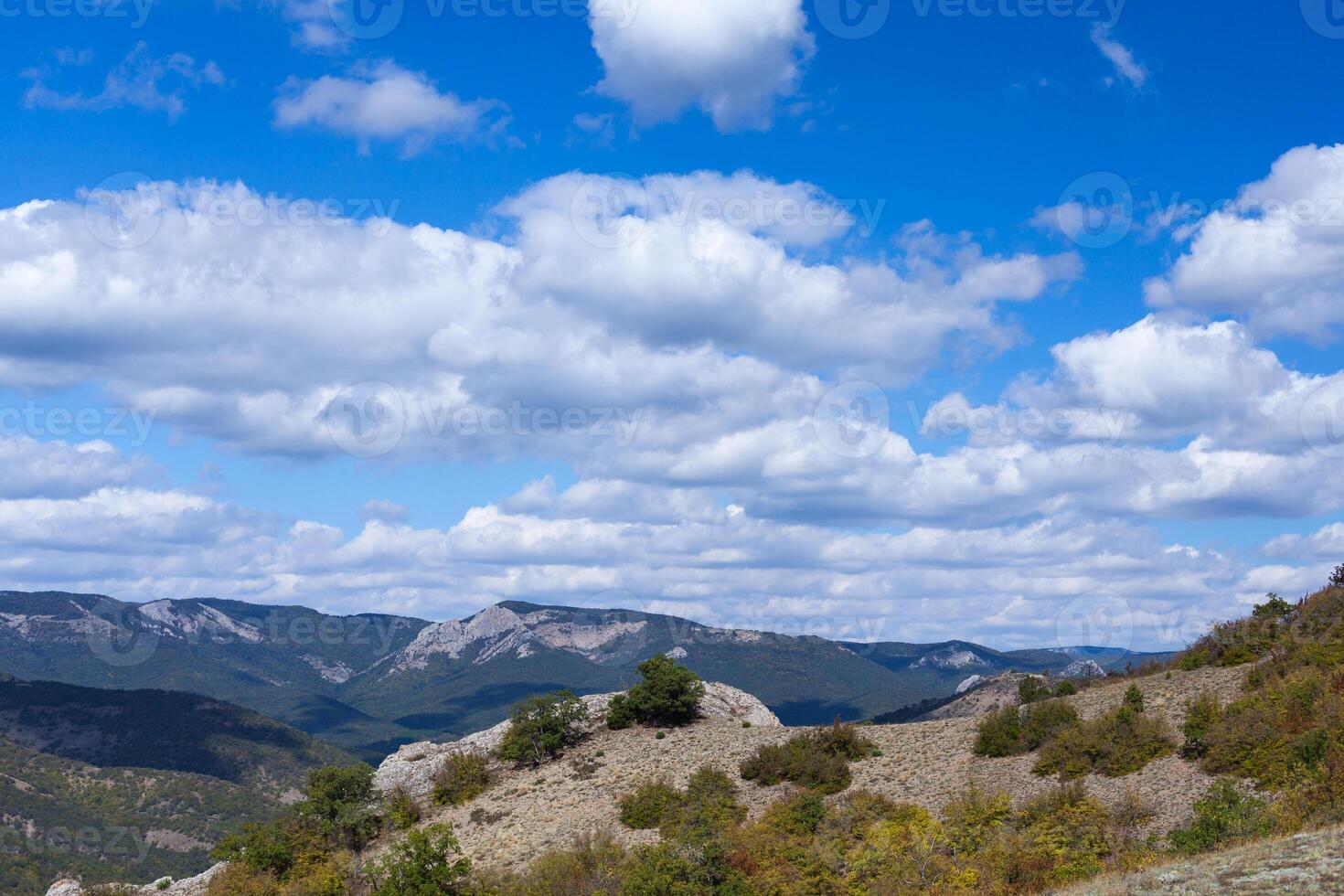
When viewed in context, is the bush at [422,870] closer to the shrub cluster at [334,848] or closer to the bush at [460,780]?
the shrub cluster at [334,848]

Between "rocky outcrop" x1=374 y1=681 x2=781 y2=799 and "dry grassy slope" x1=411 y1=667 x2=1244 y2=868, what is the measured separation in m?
2.48

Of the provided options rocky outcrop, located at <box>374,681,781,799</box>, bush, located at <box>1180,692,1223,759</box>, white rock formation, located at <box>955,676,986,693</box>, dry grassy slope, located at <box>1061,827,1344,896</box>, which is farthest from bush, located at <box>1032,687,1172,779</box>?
white rock formation, located at <box>955,676,986,693</box>

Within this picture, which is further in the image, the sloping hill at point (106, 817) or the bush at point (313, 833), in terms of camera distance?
the sloping hill at point (106, 817)

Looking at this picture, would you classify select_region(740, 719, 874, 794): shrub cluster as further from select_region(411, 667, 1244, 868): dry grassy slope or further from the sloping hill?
the sloping hill

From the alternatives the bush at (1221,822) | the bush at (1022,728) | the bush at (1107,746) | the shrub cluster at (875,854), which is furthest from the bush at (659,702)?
the bush at (1221,822)

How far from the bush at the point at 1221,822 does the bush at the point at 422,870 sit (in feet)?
87.7

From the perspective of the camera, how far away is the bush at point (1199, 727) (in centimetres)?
3797

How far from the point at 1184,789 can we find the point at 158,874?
5875 inches

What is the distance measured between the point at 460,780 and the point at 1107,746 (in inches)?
1385

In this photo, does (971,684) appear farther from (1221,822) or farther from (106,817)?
(106,817)

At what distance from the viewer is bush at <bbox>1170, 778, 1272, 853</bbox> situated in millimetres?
28000

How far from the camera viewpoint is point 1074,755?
4109 centimetres

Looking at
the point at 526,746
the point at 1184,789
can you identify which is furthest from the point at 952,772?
the point at 526,746

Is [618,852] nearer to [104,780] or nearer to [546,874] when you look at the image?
[546,874]
